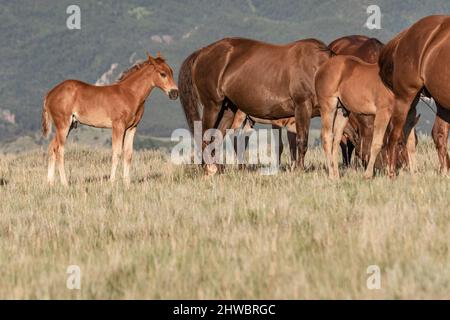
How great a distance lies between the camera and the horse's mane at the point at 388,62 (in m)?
10.6

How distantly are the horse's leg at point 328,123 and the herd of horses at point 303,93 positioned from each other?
0.5 inches

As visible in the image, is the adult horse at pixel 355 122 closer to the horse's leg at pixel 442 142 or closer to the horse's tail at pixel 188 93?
the horse's tail at pixel 188 93

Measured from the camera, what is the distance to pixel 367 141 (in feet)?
40.3

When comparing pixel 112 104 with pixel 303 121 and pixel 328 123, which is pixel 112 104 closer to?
pixel 303 121

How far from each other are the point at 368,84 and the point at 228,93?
303cm

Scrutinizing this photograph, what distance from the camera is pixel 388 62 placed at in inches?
417

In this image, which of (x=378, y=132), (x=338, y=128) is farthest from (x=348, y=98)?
(x=338, y=128)

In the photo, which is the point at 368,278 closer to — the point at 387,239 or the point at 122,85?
the point at 387,239

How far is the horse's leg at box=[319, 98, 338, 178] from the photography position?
11164 millimetres
